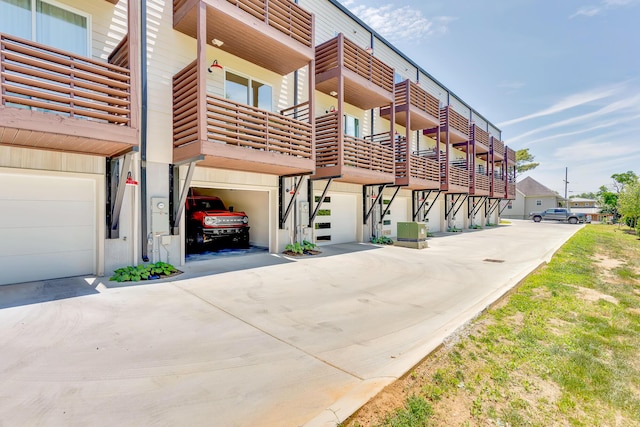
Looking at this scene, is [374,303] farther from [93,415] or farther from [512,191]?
[512,191]

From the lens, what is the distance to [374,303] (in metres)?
5.26

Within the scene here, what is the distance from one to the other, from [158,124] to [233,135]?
2026mm

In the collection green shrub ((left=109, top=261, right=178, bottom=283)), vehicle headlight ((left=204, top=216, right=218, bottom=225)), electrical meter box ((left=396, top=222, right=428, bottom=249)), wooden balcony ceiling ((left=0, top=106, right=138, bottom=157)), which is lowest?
green shrub ((left=109, top=261, right=178, bottom=283))

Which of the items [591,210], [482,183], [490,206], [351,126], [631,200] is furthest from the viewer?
[591,210]

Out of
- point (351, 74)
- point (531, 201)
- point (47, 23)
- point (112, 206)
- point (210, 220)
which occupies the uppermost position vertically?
point (351, 74)

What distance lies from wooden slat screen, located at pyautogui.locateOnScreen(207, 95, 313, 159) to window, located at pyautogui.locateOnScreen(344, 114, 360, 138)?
172 inches

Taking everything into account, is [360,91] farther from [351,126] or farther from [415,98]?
[415,98]

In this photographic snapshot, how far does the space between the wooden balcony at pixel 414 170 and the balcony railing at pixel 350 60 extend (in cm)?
355

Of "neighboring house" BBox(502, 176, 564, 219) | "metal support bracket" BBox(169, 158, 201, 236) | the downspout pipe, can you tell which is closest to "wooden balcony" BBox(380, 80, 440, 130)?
"metal support bracket" BBox(169, 158, 201, 236)

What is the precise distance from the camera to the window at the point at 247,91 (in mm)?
8719

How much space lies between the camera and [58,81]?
15.9 feet

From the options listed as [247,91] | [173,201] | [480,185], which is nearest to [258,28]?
[247,91]

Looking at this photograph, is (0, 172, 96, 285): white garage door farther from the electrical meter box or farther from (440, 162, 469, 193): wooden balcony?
(440, 162, 469, 193): wooden balcony

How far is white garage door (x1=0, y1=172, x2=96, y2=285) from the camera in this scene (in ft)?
18.4
